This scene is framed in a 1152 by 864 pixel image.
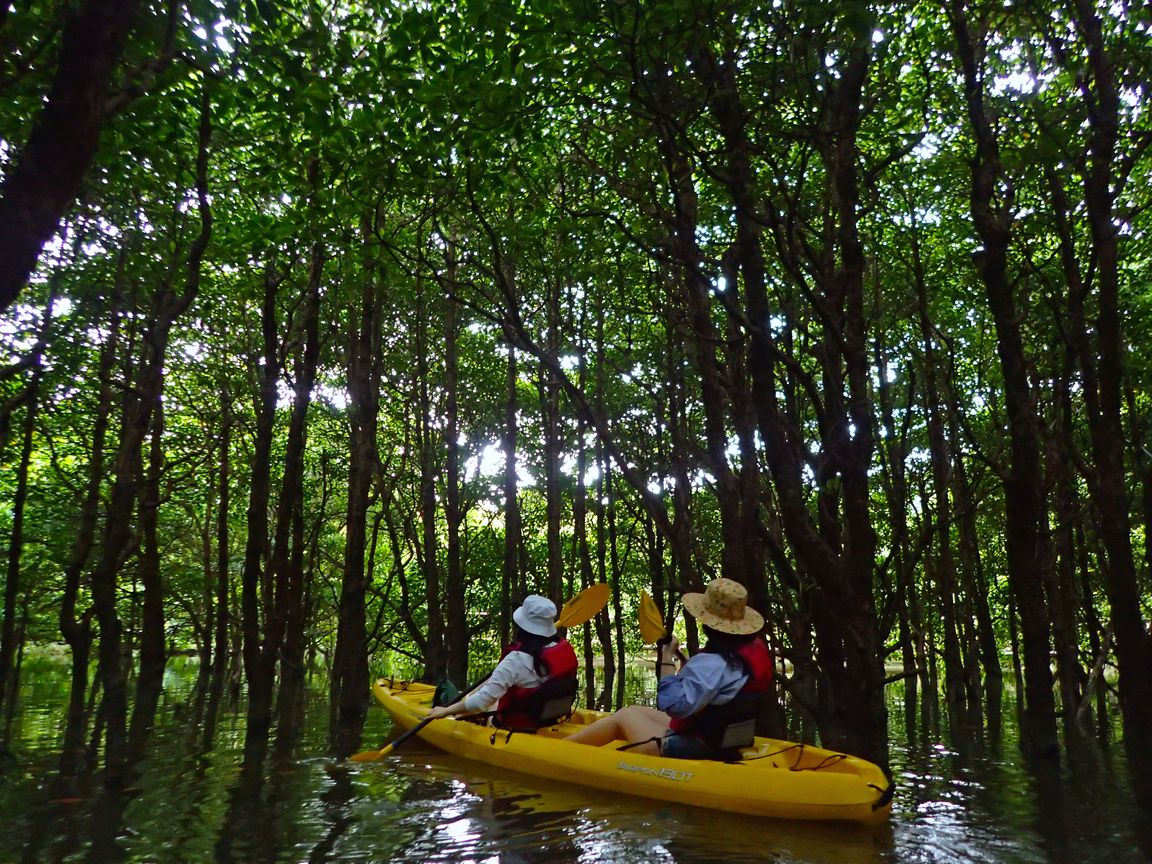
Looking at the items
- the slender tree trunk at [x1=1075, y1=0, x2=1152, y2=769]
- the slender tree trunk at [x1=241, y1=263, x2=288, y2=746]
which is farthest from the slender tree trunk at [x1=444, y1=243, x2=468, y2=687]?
the slender tree trunk at [x1=1075, y1=0, x2=1152, y2=769]

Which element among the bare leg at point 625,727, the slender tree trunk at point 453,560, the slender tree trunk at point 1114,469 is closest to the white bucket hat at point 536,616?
the bare leg at point 625,727

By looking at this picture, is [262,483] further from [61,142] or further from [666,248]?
[61,142]

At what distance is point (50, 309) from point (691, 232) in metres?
6.10

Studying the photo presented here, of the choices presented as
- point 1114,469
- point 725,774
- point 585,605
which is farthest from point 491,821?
point 1114,469

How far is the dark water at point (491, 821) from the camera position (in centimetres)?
470

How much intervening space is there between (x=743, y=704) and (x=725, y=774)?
1.66ft

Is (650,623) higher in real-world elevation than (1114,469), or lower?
lower

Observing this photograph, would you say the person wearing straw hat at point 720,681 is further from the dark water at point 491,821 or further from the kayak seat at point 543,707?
the kayak seat at point 543,707

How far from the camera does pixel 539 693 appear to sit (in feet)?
25.0

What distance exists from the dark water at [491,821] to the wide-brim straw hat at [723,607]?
1296 mm

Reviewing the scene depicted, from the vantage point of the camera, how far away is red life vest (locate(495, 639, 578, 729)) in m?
7.57

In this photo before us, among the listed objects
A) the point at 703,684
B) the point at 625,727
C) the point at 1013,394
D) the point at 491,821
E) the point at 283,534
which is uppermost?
the point at 1013,394

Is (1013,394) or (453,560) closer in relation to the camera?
(1013,394)

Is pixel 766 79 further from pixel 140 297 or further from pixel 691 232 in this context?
pixel 140 297
